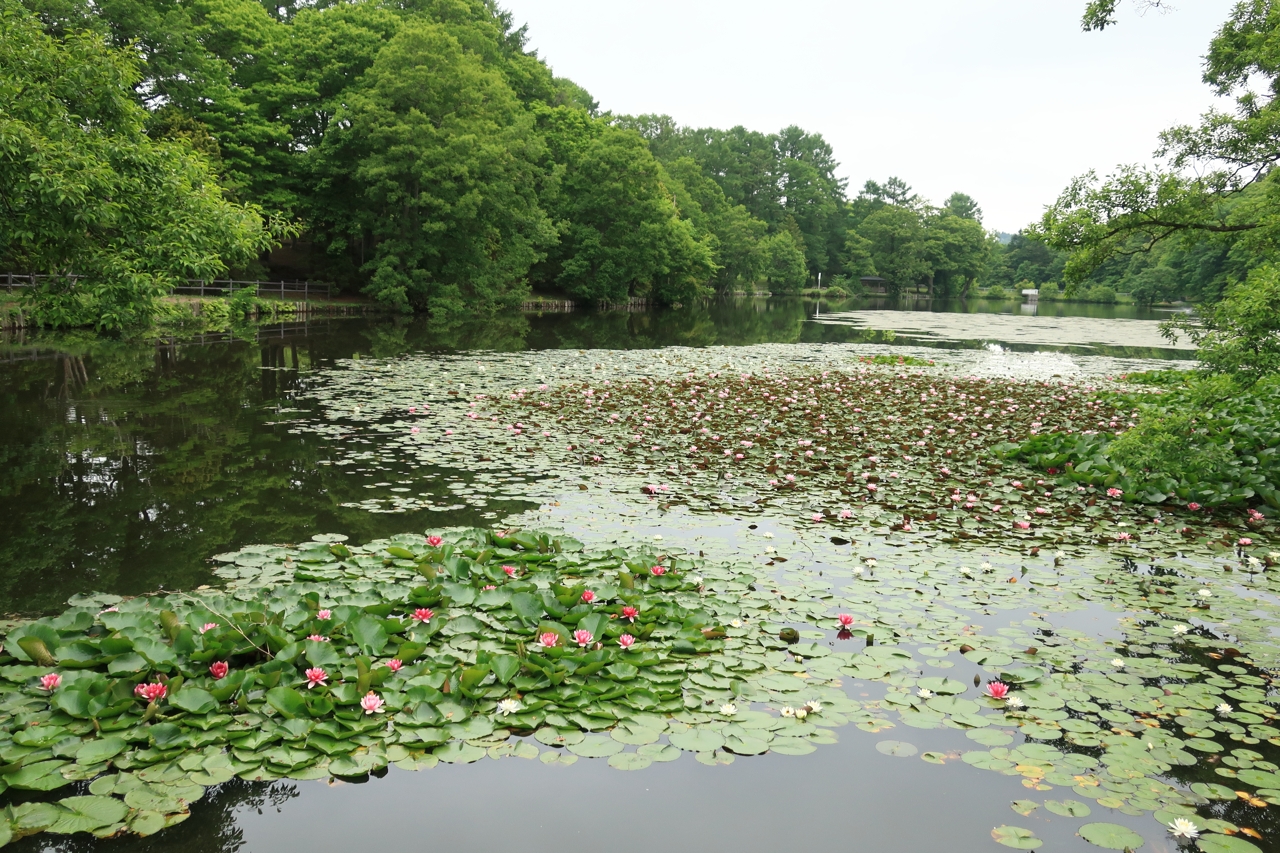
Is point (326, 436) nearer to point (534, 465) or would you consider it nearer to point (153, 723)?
point (534, 465)

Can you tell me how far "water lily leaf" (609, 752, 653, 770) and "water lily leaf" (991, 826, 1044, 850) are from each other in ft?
4.49

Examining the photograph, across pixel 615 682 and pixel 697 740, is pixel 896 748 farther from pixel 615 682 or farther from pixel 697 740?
pixel 615 682

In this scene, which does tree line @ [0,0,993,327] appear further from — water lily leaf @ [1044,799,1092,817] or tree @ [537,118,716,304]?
water lily leaf @ [1044,799,1092,817]

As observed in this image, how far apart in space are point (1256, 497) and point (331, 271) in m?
36.2

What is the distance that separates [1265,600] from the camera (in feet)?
16.8

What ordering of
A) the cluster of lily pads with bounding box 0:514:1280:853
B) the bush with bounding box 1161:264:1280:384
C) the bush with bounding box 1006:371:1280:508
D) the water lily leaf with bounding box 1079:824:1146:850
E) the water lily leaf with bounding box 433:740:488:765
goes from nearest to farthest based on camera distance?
the water lily leaf with bounding box 1079:824:1146:850
the cluster of lily pads with bounding box 0:514:1280:853
the water lily leaf with bounding box 433:740:488:765
the bush with bounding box 1161:264:1280:384
the bush with bounding box 1006:371:1280:508

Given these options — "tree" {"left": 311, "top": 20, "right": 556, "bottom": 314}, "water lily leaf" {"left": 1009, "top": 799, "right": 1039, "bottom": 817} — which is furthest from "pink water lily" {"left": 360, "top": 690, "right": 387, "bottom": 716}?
"tree" {"left": 311, "top": 20, "right": 556, "bottom": 314}

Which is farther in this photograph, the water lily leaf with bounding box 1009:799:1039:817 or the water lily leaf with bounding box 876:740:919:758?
the water lily leaf with bounding box 876:740:919:758

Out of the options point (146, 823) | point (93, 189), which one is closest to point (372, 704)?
point (146, 823)

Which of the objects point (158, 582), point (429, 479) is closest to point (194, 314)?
point (429, 479)

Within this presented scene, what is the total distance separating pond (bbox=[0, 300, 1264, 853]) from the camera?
3.07 metres

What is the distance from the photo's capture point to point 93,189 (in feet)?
28.1

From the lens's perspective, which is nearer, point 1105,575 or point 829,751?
point 829,751

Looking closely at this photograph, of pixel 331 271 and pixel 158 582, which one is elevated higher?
pixel 331 271
